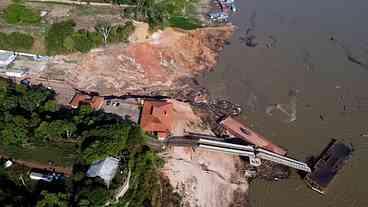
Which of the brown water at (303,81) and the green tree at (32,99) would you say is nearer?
the brown water at (303,81)

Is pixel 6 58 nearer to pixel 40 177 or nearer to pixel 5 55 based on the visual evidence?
pixel 5 55

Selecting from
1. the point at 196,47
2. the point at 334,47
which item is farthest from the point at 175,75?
the point at 334,47

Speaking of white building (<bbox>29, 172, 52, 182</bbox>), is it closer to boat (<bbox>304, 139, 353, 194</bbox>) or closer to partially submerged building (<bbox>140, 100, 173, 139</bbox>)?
partially submerged building (<bbox>140, 100, 173, 139</bbox>)

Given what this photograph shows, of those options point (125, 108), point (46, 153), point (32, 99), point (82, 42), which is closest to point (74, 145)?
point (46, 153)

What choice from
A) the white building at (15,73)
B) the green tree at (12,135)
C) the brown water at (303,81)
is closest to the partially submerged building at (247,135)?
the brown water at (303,81)

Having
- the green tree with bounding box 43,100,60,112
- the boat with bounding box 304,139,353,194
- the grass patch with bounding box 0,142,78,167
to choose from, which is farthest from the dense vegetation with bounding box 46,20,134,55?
the boat with bounding box 304,139,353,194

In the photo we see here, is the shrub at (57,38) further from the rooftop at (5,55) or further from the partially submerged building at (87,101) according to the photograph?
the partially submerged building at (87,101)

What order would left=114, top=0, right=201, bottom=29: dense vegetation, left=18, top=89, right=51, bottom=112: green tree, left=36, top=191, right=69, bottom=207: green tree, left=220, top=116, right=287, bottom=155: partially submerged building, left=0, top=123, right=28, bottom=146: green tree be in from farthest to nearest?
left=114, top=0, right=201, bottom=29: dense vegetation, left=220, top=116, right=287, bottom=155: partially submerged building, left=18, top=89, right=51, bottom=112: green tree, left=0, top=123, right=28, bottom=146: green tree, left=36, top=191, right=69, bottom=207: green tree
